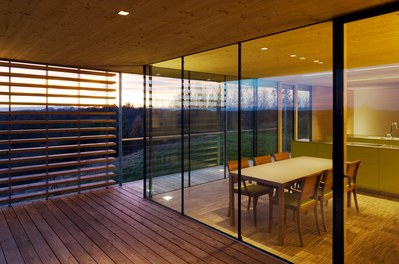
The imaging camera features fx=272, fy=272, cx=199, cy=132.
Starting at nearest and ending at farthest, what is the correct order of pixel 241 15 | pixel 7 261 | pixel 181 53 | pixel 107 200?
pixel 241 15
pixel 7 261
pixel 181 53
pixel 107 200

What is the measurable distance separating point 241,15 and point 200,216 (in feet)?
9.96

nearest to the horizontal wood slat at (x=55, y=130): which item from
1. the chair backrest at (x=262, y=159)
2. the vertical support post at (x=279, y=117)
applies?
the chair backrest at (x=262, y=159)

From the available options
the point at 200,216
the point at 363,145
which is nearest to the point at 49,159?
the point at 200,216

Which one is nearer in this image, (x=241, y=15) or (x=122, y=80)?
(x=241, y=15)

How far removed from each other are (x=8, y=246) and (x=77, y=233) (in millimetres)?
777

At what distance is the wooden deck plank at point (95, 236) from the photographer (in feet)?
10.1

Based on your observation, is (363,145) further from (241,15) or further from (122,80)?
(122,80)

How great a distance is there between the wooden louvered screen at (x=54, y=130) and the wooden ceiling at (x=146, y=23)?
94 cm

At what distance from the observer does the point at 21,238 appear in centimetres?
358

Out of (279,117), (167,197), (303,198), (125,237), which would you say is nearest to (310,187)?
(303,198)

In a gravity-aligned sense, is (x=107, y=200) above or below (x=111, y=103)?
below

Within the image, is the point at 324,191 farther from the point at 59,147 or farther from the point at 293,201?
the point at 59,147

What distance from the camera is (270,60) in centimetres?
462

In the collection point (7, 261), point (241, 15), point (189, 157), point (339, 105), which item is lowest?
point (7, 261)
